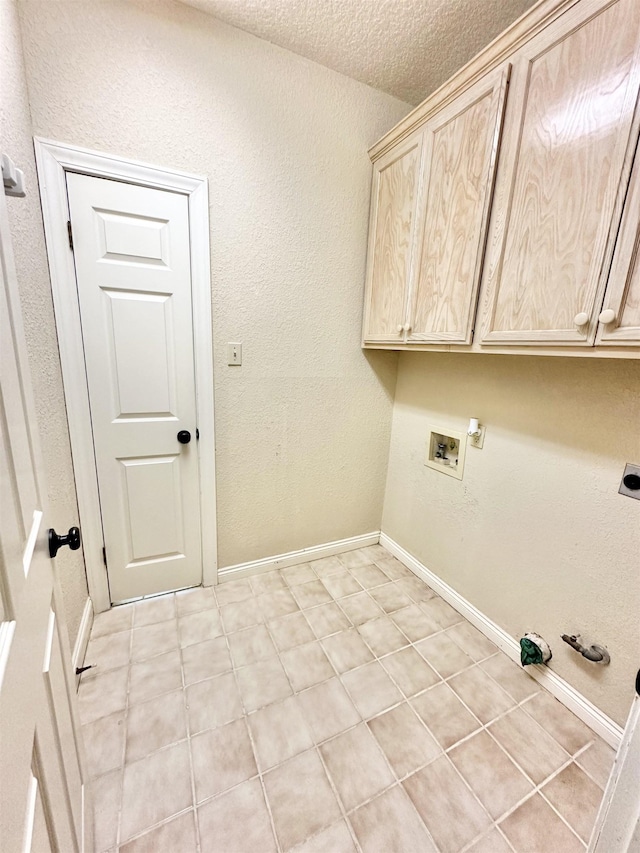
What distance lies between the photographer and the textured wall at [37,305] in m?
1.09

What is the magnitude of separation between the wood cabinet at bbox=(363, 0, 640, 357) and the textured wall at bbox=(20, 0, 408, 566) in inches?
17.1

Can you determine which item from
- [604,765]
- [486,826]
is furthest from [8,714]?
[604,765]

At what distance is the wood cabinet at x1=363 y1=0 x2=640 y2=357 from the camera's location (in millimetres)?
946

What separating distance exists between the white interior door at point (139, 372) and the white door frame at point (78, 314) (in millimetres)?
32

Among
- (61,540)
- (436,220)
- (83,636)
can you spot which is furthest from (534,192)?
(83,636)

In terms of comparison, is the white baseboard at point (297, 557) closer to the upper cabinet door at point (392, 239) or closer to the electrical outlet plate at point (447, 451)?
the electrical outlet plate at point (447, 451)

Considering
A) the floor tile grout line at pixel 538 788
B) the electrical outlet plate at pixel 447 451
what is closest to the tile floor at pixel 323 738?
the floor tile grout line at pixel 538 788

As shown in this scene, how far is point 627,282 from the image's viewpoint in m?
0.95

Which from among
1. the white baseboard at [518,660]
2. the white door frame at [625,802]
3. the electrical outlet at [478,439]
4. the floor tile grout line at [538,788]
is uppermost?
the electrical outlet at [478,439]

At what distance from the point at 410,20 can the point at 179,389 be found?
1867mm

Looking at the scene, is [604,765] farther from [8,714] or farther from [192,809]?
[8,714]

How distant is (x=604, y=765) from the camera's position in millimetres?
1190

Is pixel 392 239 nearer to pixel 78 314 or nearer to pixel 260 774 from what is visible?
pixel 78 314

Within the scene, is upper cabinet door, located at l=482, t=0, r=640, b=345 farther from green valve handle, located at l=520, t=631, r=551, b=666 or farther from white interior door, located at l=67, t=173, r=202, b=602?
white interior door, located at l=67, t=173, r=202, b=602
